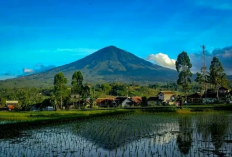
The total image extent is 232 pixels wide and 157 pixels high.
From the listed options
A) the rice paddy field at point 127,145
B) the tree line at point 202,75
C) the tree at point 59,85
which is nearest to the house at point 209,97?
the tree line at point 202,75

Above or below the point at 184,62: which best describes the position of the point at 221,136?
below

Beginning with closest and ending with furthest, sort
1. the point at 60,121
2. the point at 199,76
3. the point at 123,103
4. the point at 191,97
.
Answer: the point at 60,121 → the point at 199,76 → the point at 191,97 → the point at 123,103

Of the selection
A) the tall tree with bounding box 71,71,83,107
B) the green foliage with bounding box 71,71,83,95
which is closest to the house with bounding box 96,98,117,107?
the tall tree with bounding box 71,71,83,107

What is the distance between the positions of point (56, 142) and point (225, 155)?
8.96 m

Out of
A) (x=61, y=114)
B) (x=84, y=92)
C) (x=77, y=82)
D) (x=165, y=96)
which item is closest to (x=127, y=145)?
(x=61, y=114)

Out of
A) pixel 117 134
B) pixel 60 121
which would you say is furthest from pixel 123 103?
pixel 117 134

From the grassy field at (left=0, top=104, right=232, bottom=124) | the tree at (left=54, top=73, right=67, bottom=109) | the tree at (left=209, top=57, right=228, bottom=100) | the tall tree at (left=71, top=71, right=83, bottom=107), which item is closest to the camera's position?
the grassy field at (left=0, top=104, right=232, bottom=124)

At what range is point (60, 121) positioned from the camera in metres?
26.6

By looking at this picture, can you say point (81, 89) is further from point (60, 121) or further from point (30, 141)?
point (30, 141)

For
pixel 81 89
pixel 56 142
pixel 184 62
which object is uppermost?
pixel 184 62

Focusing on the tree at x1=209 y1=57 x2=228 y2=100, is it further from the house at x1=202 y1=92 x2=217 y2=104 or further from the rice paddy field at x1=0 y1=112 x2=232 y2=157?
the rice paddy field at x1=0 y1=112 x2=232 y2=157

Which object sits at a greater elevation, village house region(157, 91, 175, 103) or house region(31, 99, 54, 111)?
village house region(157, 91, 175, 103)

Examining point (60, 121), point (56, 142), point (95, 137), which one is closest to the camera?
point (56, 142)

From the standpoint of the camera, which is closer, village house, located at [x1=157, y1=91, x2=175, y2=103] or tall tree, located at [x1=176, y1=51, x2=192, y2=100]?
tall tree, located at [x1=176, y1=51, x2=192, y2=100]
